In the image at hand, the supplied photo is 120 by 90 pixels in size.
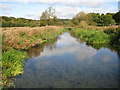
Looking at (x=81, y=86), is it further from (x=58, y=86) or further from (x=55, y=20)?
(x=55, y=20)

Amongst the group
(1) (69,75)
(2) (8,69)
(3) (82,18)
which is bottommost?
(1) (69,75)

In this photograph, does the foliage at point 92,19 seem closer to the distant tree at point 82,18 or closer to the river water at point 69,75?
the distant tree at point 82,18

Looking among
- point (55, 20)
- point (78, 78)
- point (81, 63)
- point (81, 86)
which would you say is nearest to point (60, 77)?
point (78, 78)

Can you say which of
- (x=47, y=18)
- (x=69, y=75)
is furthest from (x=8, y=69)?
(x=47, y=18)

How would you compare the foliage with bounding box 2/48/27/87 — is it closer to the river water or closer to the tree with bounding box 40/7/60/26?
the river water

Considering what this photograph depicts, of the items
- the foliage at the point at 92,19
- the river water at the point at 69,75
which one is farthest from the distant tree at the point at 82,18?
the river water at the point at 69,75

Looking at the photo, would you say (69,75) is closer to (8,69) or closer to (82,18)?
(8,69)

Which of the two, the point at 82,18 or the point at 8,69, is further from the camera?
the point at 82,18

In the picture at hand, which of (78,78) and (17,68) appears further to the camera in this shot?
(17,68)

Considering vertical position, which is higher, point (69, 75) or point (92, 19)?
point (92, 19)

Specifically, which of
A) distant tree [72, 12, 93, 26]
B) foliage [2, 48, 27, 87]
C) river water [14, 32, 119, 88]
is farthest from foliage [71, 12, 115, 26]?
foliage [2, 48, 27, 87]

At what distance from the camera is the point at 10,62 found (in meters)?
7.01

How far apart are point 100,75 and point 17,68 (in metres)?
3.78

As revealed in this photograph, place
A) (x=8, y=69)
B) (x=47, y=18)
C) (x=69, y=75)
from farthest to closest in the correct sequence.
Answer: (x=47, y=18), (x=69, y=75), (x=8, y=69)
